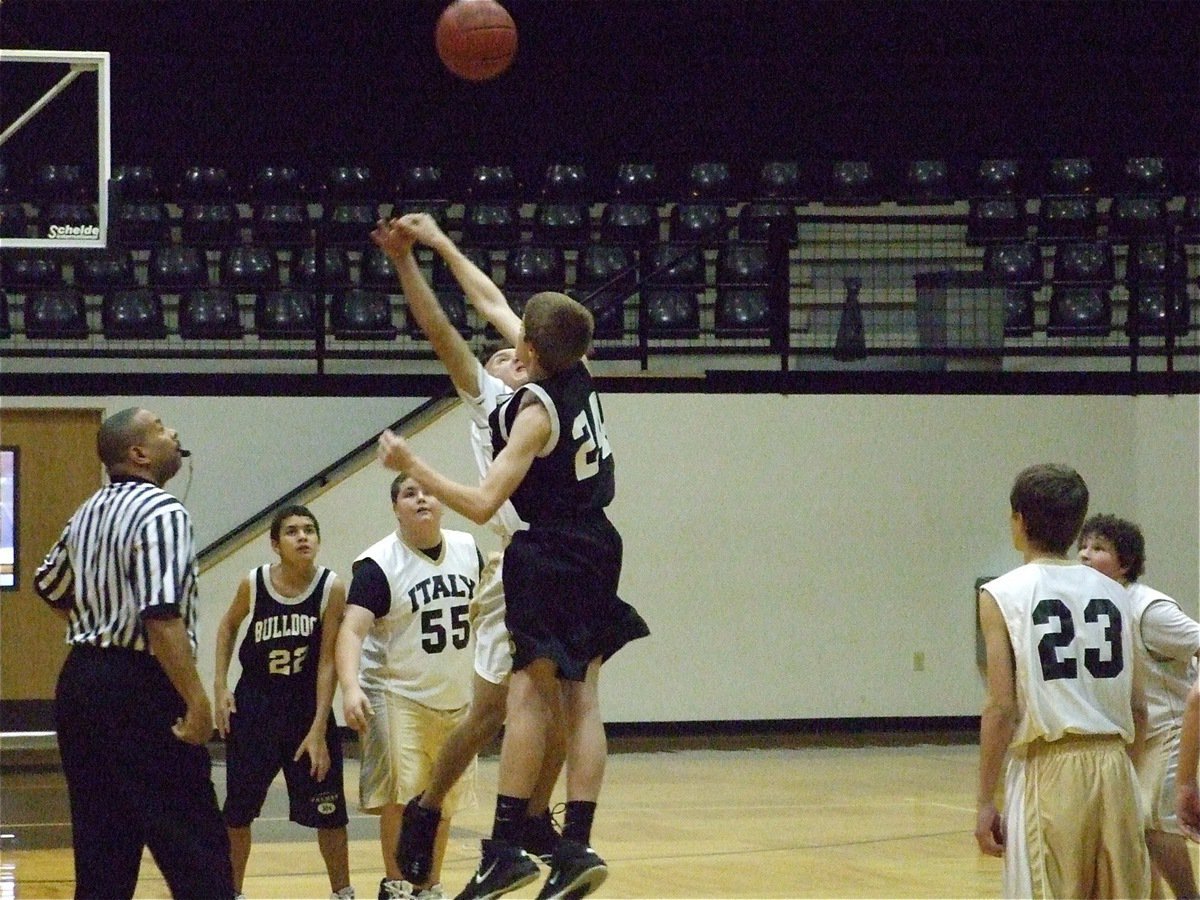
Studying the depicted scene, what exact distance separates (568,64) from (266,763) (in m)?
11.4

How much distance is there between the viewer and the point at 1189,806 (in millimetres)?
4801

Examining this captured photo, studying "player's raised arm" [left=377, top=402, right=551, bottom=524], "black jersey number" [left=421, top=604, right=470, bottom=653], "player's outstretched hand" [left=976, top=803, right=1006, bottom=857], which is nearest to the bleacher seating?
"black jersey number" [left=421, top=604, right=470, bottom=653]

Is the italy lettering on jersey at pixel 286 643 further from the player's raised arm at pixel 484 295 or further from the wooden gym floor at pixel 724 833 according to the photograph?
the player's raised arm at pixel 484 295

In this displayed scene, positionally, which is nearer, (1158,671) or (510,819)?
(510,819)

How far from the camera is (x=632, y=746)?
12883 millimetres

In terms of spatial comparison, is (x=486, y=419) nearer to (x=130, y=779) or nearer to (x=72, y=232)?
(x=130, y=779)

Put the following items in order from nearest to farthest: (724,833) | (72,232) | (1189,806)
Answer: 1. (1189,806)
2. (724,833)
3. (72,232)

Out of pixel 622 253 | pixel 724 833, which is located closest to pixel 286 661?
pixel 724 833

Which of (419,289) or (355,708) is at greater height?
(419,289)

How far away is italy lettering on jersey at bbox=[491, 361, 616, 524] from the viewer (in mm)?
5105

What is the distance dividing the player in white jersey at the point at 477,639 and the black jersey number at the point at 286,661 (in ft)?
4.28

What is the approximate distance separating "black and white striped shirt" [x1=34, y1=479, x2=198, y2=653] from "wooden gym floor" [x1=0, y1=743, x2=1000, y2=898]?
260cm

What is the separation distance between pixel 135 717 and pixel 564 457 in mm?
1394

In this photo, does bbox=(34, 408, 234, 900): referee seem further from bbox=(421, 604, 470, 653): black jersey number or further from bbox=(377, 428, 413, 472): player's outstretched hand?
bbox=(421, 604, 470, 653): black jersey number
